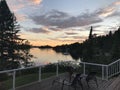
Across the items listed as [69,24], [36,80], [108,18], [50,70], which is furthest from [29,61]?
[36,80]

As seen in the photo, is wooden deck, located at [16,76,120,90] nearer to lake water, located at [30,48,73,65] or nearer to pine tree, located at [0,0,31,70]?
lake water, located at [30,48,73,65]

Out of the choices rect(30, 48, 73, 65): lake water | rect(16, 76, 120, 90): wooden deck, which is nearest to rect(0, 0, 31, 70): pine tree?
rect(30, 48, 73, 65): lake water

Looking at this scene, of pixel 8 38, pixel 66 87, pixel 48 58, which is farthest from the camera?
pixel 48 58

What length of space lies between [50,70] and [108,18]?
35.2 ft

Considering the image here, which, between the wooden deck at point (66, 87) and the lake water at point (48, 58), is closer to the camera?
the wooden deck at point (66, 87)

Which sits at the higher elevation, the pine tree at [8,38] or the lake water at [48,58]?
the pine tree at [8,38]

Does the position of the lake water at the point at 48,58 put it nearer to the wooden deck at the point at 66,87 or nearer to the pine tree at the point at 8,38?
the pine tree at the point at 8,38

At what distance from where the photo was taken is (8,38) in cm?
3503

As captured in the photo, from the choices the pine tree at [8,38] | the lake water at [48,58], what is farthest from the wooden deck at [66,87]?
the pine tree at [8,38]

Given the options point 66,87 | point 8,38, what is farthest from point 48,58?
point 66,87

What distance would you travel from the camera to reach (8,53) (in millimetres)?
34438

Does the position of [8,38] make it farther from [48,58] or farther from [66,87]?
[48,58]

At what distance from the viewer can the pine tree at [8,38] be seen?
112 feet

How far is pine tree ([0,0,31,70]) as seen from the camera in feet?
112
